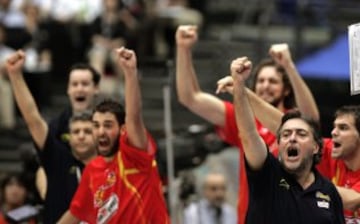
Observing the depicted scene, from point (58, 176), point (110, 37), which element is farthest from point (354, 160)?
point (110, 37)

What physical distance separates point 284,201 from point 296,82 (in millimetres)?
1823

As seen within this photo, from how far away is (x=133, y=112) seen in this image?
9188 millimetres

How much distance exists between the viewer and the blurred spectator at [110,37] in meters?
16.8

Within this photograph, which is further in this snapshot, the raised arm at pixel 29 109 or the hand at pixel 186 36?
the raised arm at pixel 29 109

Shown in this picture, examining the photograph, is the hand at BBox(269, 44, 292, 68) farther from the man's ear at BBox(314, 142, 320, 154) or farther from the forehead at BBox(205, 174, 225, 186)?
the forehead at BBox(205, 174, 225, 186)

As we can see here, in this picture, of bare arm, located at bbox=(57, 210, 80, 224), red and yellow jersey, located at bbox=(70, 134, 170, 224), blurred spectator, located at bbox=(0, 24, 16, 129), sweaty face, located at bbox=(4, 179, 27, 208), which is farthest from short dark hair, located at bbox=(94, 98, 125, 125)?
blurred spectator, located at bbox=(0, 24, 16, 129)

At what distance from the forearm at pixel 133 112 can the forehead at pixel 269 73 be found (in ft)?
4.25

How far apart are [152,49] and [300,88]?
801 cm

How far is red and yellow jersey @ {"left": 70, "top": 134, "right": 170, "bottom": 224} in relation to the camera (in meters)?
9.37

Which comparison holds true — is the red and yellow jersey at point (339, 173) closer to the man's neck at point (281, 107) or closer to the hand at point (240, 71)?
the man's neck at point (281, 107)

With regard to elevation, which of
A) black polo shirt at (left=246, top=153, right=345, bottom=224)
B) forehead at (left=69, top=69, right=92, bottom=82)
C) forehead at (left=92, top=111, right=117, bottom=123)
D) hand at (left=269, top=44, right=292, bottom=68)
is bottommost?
black polo shirt at (left=246, top=153, right=345, bottom=224)

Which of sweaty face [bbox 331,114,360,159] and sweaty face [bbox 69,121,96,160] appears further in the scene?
sweaty face [bbox 69,121,96,160]

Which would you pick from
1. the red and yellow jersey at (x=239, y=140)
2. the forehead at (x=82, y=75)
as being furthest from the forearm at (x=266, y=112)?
the forehead at (x=82, y=75)

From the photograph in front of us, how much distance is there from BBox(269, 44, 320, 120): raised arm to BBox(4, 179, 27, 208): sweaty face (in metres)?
3.80
